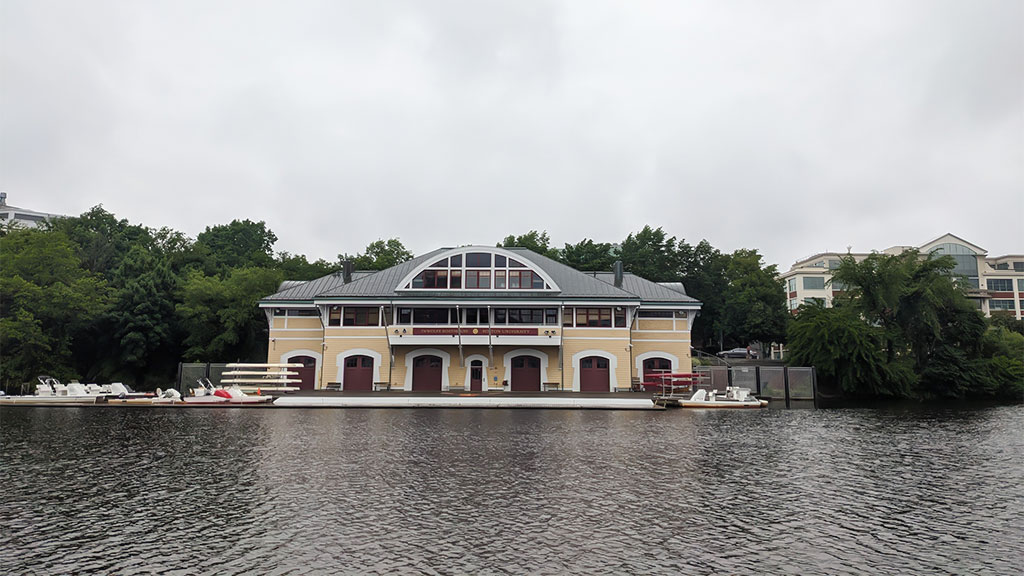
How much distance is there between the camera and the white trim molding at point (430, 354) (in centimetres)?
3922

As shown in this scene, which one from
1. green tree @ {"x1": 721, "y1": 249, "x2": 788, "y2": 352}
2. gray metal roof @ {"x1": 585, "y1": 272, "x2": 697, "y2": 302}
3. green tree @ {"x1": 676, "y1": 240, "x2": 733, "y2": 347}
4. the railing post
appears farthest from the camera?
green tree @ {"x1": 676, "y1": 240, "x2": 733, "y2": 347}

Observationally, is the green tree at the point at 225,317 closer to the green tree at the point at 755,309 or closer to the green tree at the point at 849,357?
the green tree at the point at 849,357

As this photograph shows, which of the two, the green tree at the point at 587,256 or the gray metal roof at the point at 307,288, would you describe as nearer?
the gray metal roof at the point at 307,288

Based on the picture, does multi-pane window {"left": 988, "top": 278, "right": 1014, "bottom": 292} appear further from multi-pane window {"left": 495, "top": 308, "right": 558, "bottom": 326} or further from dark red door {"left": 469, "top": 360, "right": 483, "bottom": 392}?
dark red door {"left": 469, "top": 360, "right": 483, "bottom": 392}

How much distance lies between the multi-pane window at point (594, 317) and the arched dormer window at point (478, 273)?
284 cm

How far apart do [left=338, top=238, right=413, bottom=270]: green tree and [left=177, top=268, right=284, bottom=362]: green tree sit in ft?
41.4

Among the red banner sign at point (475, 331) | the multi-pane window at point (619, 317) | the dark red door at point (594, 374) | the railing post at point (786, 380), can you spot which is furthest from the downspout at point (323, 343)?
the railing post at point (786, 380)

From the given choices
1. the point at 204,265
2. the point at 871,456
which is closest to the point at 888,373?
the point at 871,456

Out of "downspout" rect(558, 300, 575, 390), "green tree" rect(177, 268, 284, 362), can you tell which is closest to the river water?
"downspout" rect(558, 300, 575, 390)

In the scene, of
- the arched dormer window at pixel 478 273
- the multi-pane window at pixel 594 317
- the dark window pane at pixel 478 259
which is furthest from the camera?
the dark window pane at pixel 478 259

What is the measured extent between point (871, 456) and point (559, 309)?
22.8m

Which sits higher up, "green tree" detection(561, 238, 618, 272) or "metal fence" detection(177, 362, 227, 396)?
"green tree" detection(561, 238, 618, 272)

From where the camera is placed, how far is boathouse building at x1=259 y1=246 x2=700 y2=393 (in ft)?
126

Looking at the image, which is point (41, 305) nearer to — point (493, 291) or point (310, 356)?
point (310, 356)
